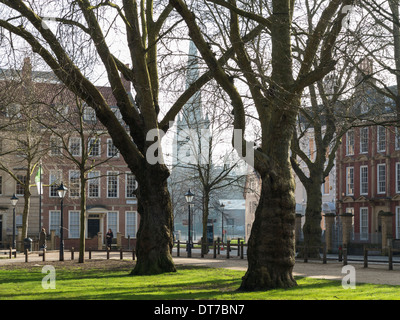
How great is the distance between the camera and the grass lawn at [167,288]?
48.4 ft

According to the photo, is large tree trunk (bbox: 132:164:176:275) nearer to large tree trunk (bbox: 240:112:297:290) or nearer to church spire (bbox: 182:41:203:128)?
church spire (bbox: 182:41:203:128)

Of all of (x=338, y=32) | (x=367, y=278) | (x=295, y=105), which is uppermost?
(x=338, y=32)

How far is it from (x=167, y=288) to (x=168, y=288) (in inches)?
0.9

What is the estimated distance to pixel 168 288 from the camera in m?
17.0

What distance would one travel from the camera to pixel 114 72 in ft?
70.6

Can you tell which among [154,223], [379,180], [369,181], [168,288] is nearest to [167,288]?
[168,288]

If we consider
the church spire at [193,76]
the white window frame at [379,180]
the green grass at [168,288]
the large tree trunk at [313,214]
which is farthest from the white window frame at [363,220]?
the green grass at [168,288]

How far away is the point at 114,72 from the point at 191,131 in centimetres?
2362

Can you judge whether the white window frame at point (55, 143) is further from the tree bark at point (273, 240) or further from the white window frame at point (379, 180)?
the white window frame at point (379, 180)

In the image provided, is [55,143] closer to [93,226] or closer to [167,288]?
[93,226]

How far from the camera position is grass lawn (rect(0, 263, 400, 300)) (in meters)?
14.8

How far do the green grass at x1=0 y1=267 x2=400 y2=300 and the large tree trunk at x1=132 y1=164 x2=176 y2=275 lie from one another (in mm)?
653
